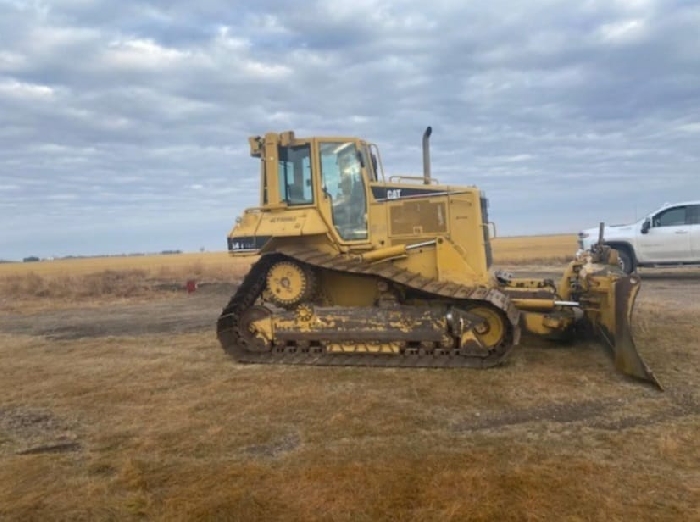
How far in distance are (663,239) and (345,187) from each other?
13.2 meters

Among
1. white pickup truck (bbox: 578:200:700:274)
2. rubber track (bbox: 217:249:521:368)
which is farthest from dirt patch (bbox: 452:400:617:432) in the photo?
white pickup truck (bbox: 578:200:700:274)

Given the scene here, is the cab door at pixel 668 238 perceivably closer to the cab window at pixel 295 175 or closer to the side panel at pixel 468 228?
the side panel at pixel 468 228

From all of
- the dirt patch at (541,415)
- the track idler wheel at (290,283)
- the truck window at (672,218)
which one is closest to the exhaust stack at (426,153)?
the track idler wheel at (290,283)

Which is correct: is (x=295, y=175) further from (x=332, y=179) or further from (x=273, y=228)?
(x=273, y=228)

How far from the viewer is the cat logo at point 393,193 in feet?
29.4

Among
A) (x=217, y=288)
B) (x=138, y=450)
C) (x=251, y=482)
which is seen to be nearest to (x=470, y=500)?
(x=251, y=482)

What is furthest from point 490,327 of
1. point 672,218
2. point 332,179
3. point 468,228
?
point 672,218

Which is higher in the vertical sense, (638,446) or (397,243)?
(397,243)

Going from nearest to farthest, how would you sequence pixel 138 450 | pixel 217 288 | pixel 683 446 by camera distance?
pixel 683 446 → pixel 138 450 → pixel 217 288

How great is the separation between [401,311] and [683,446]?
399 centimetres

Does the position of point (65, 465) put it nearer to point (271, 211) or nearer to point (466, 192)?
point (271, 211)

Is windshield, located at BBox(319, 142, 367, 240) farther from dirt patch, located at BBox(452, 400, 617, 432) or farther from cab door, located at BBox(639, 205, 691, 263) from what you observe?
cab door, located at BBox(639, 205, 691, 263)

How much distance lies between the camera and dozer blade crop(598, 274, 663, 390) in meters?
7.06

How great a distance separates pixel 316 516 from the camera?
3.90 metres
